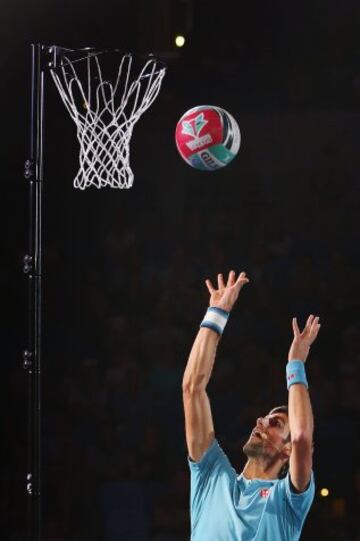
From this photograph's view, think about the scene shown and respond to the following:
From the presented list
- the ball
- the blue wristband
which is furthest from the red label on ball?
the blue wristband

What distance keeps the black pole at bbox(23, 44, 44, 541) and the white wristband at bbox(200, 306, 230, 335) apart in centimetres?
103

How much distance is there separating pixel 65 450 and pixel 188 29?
380 cm

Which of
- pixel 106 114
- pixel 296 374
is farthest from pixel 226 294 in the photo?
pixel 106 114

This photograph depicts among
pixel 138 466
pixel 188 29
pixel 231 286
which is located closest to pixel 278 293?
pixel 138 466

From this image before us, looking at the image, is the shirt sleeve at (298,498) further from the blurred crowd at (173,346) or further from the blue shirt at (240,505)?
the blurred crowd at (173,346)

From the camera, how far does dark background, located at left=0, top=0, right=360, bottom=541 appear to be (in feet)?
23.7

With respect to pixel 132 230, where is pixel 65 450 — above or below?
below

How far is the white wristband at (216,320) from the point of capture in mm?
4082

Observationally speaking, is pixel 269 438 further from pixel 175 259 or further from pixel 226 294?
pixel 175 259

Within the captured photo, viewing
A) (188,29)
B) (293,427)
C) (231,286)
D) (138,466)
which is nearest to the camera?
(293,427)

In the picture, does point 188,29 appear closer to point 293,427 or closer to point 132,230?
point 132,230

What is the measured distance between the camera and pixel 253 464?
405cm

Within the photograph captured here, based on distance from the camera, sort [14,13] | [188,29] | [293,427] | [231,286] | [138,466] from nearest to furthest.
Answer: [293,427], [231,286], [138,466], [14,13], [188,29]

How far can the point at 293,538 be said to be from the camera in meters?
3.85
